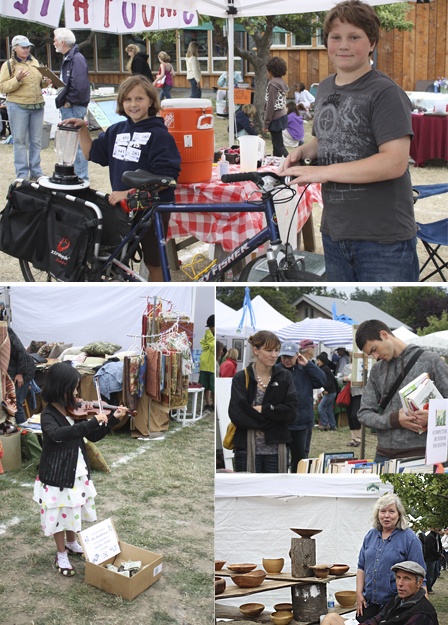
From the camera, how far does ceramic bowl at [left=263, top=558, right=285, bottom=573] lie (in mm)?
2480

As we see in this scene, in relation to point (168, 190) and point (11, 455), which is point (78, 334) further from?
point (168, 190)

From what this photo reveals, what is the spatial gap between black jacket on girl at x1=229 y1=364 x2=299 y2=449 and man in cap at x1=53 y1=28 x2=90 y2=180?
21.8ft

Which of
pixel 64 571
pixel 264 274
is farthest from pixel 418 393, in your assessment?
pixel 264 274

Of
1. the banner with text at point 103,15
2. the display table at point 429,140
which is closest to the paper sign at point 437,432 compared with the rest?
the banner with text at point 103,15

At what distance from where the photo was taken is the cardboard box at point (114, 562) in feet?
8.71

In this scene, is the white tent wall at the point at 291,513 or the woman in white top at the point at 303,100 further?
the woman in white top at the point at 303,100

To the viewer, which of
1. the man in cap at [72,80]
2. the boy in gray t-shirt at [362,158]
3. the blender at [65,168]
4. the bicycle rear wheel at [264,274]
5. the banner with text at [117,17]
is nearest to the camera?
the boy in gray t-shirt at [362,158]

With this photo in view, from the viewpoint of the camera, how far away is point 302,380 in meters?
2.42

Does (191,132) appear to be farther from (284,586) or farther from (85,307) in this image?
(284,586)

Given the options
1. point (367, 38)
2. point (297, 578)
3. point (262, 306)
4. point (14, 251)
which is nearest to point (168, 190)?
point (14, 251)

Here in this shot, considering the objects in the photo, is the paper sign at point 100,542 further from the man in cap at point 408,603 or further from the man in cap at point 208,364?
the man in cap at point 408,603

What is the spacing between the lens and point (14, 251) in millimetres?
4500

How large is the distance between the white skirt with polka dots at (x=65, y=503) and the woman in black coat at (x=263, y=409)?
21.0 inches

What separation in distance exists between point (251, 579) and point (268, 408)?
53 cm
